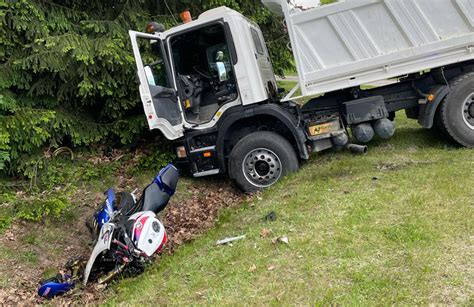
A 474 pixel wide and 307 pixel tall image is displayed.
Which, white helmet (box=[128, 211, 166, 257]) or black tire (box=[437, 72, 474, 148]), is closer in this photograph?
white helmet (box=[128, 211, 166, 257])

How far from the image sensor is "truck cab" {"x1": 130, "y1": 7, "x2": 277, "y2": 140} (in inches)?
249

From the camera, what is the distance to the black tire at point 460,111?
6.15 m

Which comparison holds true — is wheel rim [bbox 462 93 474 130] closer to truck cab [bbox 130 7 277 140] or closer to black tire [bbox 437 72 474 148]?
black tire [bbox 437 72 474 148]

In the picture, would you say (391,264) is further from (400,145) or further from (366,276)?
(400,145)

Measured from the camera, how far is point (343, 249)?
3.88 metres

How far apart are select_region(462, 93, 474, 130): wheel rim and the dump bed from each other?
63 cm

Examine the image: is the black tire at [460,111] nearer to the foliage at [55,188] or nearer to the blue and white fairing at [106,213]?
the blue and white fairing at [106,213]

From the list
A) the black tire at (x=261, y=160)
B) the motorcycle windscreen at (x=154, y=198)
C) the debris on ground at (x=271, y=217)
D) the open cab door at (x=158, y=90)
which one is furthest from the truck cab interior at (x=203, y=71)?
the debris on ground at (x=271, y=217)

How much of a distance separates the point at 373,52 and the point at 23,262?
5339 mm

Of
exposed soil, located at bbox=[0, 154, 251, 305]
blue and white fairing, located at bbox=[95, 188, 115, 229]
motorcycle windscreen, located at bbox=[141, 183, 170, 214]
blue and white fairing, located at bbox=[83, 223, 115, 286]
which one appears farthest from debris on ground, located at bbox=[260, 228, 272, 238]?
blue and white fairing, located at bbox=[95, 188, 115, 229]

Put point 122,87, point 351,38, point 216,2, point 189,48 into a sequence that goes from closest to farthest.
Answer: point 351,38 < point 189,48 < point 122,87 < point 216,2

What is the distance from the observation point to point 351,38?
6.11 m

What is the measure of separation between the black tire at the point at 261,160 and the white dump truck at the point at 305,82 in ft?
0.05

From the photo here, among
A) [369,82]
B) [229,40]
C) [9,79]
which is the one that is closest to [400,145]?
[369,82]
